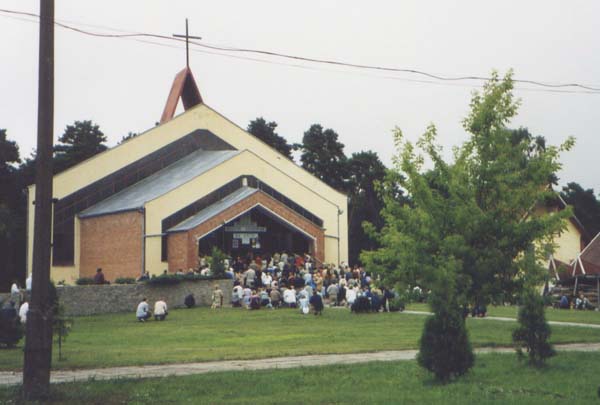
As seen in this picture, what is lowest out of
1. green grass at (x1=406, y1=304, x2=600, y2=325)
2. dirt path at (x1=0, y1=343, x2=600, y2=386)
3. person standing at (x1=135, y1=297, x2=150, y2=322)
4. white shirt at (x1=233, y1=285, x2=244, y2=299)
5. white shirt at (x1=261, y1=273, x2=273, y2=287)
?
dirt path at (x1=0, y1=343, x2=600, y2=386)

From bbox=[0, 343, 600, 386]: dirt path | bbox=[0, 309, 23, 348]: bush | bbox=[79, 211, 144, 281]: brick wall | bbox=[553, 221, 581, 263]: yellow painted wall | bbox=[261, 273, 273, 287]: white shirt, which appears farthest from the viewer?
bbox=[553, 221, 581, 263]: yellow painted wall

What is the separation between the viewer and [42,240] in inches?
492

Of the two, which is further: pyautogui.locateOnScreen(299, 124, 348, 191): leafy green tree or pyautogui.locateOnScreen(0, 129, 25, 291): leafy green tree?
pyautogui.locateOnScreen(299, 124, 348, 191): leafy green tree

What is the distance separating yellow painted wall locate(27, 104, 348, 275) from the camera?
48.3 meters

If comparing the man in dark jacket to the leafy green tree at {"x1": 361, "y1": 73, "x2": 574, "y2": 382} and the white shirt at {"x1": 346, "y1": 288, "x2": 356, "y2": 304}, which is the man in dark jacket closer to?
the white shirt at {"x1": 346, "y1": 288, "x2": 356, "y2": 304}

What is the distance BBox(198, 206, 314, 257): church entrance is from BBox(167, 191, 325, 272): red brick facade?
411 millimetres

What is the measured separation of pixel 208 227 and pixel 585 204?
2119 inches

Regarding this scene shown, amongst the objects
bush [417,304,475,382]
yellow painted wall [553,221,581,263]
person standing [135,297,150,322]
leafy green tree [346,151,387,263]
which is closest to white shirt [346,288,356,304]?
person standing [135,297,150,322]

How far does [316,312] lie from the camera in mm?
33156

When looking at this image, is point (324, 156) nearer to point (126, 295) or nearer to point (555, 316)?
point (126, 295)

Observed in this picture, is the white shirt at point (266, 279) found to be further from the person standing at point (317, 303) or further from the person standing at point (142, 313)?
the person standing at point (142, 313)

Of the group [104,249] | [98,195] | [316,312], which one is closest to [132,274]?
[104,249]

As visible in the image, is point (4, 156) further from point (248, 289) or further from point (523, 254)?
point (523, 254)

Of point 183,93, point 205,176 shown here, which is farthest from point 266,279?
point 183,93
